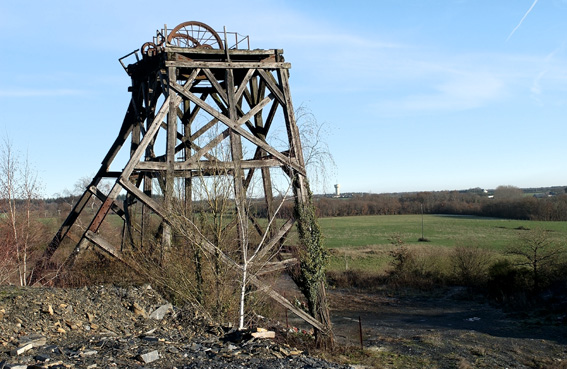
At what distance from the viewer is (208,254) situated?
1037cm

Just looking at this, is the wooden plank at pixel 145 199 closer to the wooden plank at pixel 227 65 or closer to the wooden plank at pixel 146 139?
the wooden plank at pixel 146 139

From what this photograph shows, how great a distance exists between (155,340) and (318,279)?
566 cm

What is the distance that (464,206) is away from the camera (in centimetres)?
8844

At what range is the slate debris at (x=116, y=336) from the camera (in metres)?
6.98

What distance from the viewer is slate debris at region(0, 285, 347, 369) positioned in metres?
6.98

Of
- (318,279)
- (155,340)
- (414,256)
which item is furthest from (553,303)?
(155,340)

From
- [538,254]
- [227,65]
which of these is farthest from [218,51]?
[538,254]

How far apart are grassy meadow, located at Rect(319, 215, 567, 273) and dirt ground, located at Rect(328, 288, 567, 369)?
21.1 feet

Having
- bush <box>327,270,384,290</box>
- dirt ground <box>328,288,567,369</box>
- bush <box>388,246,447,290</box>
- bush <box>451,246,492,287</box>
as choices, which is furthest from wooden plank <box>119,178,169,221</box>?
bush <box>451,246,492,287</box>

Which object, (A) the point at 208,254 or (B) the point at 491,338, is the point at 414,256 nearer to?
(B) the point at 491,338

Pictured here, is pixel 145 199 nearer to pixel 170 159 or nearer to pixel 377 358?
pixel 170 159

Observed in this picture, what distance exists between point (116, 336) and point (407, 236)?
51.3 meters

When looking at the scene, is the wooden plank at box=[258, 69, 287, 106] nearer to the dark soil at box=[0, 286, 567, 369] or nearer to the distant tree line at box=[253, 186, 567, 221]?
the dark soil at box=[0, 286, 567, 369]

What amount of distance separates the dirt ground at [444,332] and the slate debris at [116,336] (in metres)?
6.52
